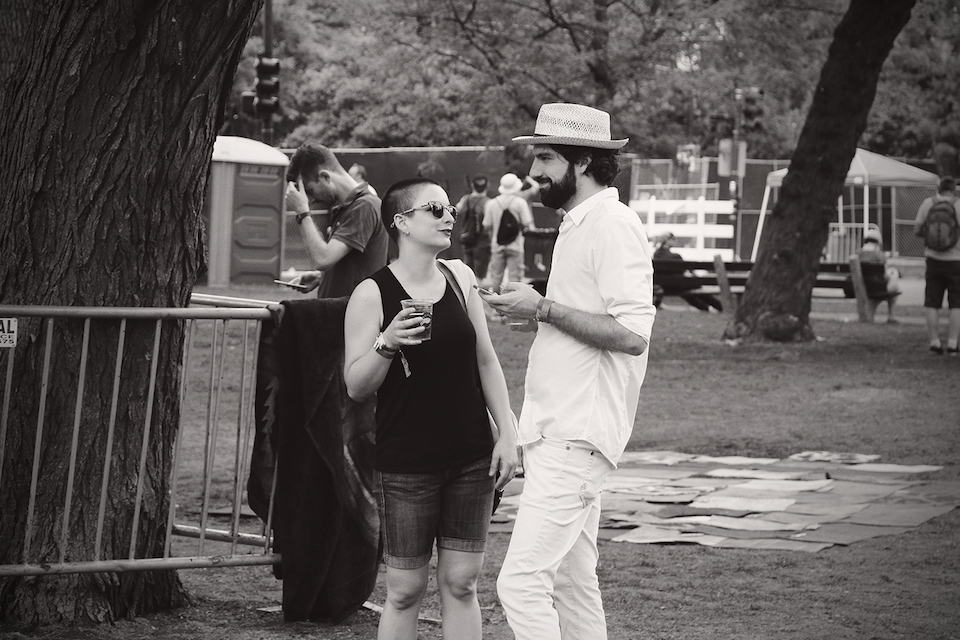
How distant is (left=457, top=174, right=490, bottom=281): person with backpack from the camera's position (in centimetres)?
2034

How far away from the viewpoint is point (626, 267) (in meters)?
3.91

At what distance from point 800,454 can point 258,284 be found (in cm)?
1617

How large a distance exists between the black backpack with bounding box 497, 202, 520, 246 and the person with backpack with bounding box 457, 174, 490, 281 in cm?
96

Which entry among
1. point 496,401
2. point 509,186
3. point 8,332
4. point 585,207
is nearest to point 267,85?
point 509,186

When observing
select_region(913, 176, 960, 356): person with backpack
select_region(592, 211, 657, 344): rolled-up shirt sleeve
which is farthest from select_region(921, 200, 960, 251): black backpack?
select_region(592, 211, 657, 344): rolled-up shirt sleeve

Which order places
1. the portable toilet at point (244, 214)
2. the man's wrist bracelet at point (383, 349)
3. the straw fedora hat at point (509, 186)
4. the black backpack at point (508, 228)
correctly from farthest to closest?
1. the portable toilet at point (244, 214)
2. the straw fedora hat at point (509, 186)
3. the black backpack at point (508, 228)
4. the man's wrist bracelet at point (383, 349)

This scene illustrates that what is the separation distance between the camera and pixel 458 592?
4.11 meters

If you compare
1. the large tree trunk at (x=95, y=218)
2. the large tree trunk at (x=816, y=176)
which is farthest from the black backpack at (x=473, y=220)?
the large tree trunk at (x=95, y=218)

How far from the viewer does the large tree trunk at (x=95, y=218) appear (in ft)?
15.3

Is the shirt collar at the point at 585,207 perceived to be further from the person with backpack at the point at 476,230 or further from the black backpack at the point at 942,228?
the person with backpack at the point at 476,230

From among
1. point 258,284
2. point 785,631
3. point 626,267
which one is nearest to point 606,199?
point 626,267

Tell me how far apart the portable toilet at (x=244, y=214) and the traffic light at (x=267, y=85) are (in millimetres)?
822

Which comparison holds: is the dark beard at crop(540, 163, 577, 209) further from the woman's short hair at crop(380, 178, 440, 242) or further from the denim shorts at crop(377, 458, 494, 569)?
the denim shorts at crop(377, 458, 494, 569)

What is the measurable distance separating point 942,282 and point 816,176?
2027 millimetres
